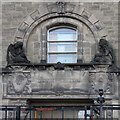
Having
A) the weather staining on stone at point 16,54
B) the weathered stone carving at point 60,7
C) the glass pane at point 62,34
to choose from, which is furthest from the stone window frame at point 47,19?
the glass pane at point 62,34

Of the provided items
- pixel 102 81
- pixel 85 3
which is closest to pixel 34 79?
pixel 102 81

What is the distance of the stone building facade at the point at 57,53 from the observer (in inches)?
586

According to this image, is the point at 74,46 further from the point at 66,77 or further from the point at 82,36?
the point at 66,77

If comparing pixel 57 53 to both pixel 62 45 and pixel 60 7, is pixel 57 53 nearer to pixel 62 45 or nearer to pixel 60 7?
pixel 62 45

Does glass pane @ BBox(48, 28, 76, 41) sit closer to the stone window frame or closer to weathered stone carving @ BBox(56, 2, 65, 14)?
the stone window frame

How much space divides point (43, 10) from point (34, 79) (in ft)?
10.0

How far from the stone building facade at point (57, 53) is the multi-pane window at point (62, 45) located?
0.14ft

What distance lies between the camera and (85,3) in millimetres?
15680

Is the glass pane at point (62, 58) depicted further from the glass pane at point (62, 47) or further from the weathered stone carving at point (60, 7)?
the weathered stone carving at point (60, 7)

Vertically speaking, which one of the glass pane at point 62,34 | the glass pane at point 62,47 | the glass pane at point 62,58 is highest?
the glass pane at point 62,34

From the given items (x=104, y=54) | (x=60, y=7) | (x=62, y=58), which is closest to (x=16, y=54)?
(x=62, y=58)

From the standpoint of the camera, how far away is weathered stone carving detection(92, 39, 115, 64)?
14.9 m

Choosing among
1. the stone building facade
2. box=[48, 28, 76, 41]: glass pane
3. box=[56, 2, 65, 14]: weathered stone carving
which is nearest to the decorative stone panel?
the stone building facade

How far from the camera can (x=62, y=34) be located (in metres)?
16.0
